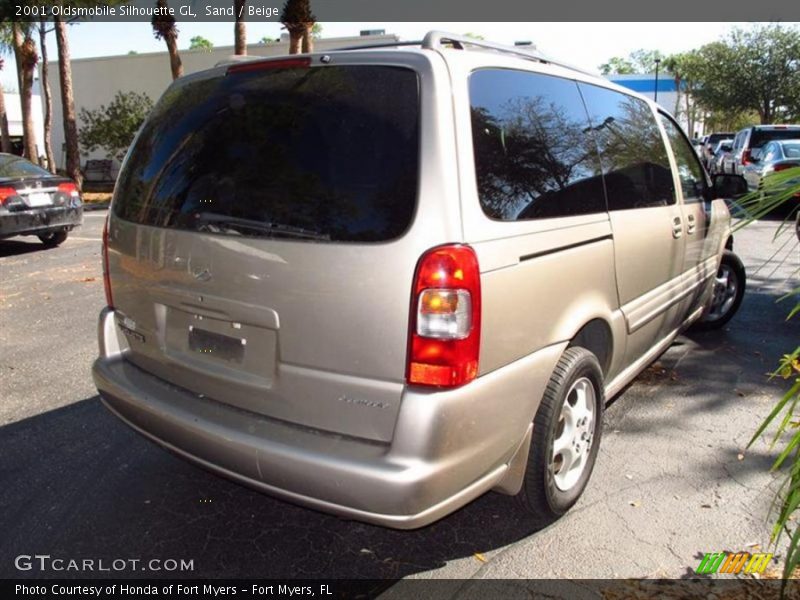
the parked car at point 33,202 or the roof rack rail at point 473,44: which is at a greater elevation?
the roof rack rail at point 473,44

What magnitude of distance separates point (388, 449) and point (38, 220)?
9315 mm

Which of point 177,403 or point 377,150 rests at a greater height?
point 377,150

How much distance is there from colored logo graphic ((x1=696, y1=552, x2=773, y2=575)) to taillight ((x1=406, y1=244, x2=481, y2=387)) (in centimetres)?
143

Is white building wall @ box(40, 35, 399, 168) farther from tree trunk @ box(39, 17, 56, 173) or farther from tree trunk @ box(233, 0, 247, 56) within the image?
tree trunk @ box(233, 0, 247, 56)

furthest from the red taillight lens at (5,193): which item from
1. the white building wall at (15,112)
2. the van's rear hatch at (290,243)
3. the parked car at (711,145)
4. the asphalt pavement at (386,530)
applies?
the white building wall at (15,112)

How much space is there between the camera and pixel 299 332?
7.65 ft

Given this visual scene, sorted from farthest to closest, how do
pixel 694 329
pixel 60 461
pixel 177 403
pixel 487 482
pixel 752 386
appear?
pixel 694 329, pixel 752 386, pixel 60 461, pixel 177 403, pixel 487 482

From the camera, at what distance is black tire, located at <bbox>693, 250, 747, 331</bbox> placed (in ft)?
18.7

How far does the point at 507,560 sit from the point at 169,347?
68.1 inches

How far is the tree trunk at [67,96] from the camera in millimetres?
17781

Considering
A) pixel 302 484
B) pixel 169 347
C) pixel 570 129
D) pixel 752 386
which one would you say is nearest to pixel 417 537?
pixel 302 484

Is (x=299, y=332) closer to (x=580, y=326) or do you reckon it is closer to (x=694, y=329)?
(x=580, y=326)

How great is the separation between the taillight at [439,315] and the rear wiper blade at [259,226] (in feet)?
1.30

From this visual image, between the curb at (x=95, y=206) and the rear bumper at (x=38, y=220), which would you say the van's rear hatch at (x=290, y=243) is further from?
the curb at (x=95, y=206)
